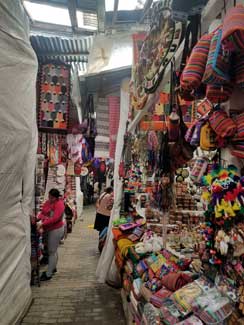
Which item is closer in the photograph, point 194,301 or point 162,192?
point 194,301

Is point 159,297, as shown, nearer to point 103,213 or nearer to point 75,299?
point 75,299

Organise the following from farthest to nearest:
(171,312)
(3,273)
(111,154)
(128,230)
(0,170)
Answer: (111,154) → (128,230) → (3,273) → (0,170) → (171,312)

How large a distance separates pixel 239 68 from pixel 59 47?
4.10 metres

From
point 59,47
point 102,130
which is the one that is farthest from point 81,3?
point 102,130

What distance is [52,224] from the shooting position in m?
5.22

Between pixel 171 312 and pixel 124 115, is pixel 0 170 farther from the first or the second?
pixel 124 115

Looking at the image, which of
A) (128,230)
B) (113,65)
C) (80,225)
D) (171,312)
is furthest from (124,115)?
(80,225)

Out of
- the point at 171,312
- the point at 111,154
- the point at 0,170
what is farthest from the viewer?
the point at 111,154

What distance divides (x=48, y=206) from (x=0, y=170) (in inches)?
117

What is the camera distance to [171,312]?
158 centimetres

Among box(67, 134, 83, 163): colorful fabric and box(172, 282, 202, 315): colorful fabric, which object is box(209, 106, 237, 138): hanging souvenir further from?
box(67, 134, 83, 163): colorful fabric

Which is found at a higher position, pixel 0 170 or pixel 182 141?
pixel 182 141

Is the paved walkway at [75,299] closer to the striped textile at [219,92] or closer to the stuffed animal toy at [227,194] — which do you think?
the stuffed animal toy at [227,194]

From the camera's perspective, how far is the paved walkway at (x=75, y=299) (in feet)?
12.0
